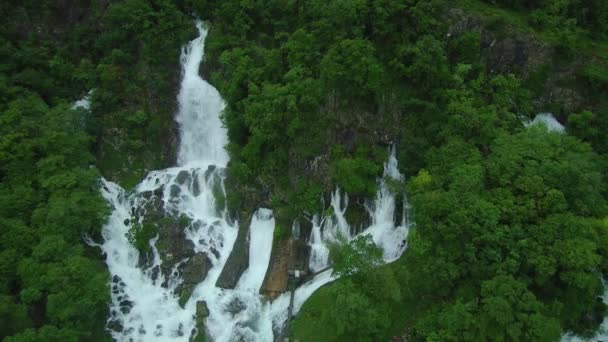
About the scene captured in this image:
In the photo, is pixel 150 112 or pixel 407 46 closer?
pixel 407 46

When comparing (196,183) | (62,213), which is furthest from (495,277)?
(62,213)

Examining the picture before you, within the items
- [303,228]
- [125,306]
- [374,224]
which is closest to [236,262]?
[303,228]

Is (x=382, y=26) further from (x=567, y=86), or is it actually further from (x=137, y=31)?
(x=137, y=31)

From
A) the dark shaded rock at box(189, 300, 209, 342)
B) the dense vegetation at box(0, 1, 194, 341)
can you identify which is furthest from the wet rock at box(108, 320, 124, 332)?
the dark shaded rock at box(189, 300, 209, 342)

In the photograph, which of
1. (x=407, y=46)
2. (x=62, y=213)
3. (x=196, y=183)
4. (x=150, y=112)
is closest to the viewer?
(x=62, y=213)

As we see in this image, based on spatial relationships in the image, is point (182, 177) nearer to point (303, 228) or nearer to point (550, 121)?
point (303, 228)

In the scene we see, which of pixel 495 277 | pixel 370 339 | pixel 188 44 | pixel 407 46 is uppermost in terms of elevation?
pixel 188 44
